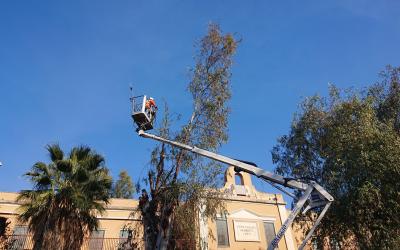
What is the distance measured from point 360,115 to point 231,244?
10708 mm

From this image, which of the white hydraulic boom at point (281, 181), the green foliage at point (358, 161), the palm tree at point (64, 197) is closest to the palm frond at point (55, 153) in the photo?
the palm tree at point (64, 197)

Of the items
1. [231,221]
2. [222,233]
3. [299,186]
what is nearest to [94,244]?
[222,233]

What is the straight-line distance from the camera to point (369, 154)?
14797 mm

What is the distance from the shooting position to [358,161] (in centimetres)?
1493

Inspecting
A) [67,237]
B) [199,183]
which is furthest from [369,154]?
[67,237]

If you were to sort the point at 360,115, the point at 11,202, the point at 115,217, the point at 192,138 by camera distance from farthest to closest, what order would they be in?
the point at 115,217, the point at 11,202, the point at 360,115, the point at 192,138

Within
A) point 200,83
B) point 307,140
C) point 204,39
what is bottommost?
point 307,140

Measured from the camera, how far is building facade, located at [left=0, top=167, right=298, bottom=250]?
65.2 feet

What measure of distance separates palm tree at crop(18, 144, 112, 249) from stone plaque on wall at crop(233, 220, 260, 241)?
9.06 metres

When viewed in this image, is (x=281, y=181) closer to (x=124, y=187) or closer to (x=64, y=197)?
(x=64, y=197)

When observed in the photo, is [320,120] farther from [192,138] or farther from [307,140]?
[192,138]

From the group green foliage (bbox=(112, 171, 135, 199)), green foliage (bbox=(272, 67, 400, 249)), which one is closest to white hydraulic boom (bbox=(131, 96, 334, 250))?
green foliage (bbox=(272, 67, 400, 249))

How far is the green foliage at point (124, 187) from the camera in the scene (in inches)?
1477

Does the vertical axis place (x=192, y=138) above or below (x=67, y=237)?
above
